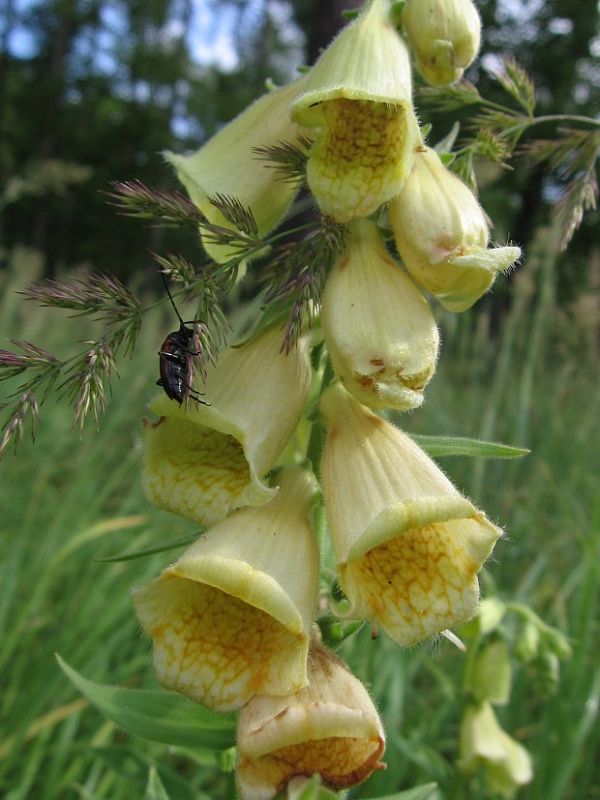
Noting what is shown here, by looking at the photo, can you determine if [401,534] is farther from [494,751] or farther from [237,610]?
[494,751]

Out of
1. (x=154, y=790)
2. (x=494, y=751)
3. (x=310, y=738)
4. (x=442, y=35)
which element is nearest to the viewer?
(x=310, y=738)

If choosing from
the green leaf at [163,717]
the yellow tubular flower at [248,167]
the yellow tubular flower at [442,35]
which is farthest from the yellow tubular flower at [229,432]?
the yellow tubular flower at [442,35]

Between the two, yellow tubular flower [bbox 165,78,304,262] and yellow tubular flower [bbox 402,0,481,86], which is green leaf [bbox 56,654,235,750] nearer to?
yellow tubular flower [bbox 165,78,304,262]

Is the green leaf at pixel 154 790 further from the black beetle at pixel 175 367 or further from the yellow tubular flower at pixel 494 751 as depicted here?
the yellow tubular flower at pixel 494 751

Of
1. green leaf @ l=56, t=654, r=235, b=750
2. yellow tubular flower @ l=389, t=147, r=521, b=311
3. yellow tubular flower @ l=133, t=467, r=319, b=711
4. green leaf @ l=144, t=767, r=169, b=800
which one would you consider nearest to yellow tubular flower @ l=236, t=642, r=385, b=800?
yellow tubular flower @ l=133, t=467, r=319, b=711

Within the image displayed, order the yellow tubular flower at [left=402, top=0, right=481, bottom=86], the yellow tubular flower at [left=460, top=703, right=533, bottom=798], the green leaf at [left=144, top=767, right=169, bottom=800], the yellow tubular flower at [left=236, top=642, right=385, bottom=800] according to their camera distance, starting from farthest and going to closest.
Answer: the yellow tubular flower at [left=460, top=703, right=533, bottom=798] < the green leaf at [left=144, top=767, right=169, bottom=800] < the yellow tubular flower at [left=402, top=0, right=481, bottom=86] < the yellow tubular flower at [left=236, top=642, right=385, bottom=800]

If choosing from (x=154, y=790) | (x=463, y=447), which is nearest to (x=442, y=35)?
(x=463, y=447)
